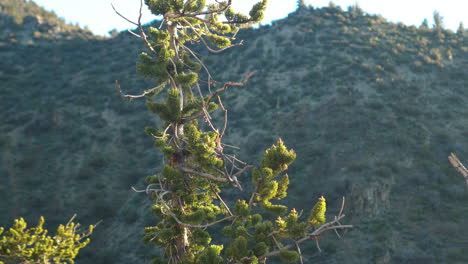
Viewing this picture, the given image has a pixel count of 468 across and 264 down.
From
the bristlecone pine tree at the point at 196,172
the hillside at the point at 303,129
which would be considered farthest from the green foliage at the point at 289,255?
the hillside at the point at 303,129

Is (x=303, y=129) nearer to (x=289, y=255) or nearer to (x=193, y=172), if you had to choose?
(x=193, y=172)

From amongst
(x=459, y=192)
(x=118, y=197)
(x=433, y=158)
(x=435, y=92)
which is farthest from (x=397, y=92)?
(x=118, y=197)

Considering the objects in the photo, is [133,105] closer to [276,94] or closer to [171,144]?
[276,94]

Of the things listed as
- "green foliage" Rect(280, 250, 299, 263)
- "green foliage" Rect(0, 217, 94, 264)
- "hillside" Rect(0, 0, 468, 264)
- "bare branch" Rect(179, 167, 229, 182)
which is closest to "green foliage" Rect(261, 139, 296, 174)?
"bare branch" Rect(179, 167, 229, 182)

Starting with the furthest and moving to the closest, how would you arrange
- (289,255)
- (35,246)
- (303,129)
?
1. (303,129)
2. (289,255)
3. (35,246)

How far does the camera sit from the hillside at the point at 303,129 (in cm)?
2320

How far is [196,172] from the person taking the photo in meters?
8.98

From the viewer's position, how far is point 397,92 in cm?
3759

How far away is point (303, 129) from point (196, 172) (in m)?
25.7

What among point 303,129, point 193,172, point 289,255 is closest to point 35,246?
point 193,172

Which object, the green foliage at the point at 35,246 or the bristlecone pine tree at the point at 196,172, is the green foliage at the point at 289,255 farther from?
the green foliage at the point at 35,246

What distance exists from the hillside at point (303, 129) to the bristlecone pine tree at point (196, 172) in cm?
1310

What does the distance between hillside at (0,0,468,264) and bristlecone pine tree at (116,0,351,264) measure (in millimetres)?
13096

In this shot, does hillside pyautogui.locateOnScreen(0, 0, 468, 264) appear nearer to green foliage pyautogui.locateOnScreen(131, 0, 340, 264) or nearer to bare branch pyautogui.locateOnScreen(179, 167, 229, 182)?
green foliage pyautogui.locateOnScreen(131, 0, 340, 264)
